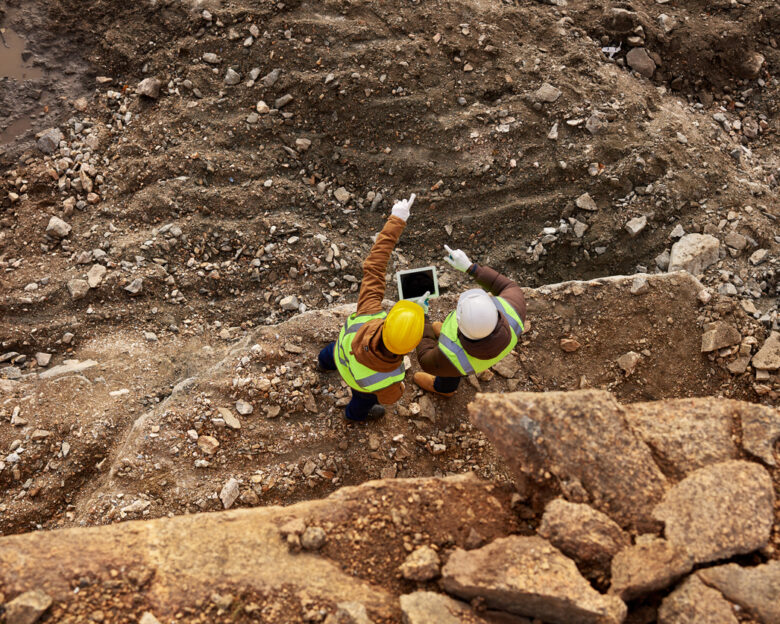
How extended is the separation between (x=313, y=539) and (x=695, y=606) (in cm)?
167

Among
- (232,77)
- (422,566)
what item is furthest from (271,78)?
(422,566)

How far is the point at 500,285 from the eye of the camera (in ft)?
11.7

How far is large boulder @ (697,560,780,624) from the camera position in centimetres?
223

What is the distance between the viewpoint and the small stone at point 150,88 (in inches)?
196

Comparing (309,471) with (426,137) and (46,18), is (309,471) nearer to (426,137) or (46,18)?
(426,137)

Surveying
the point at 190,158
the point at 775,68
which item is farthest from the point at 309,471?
the point at 775,68

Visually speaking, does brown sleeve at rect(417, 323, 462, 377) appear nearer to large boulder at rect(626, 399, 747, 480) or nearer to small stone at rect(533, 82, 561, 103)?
large boulder at rect(626, 399, 747, 480)

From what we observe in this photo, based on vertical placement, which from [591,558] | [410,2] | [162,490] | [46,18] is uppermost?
[410,2]

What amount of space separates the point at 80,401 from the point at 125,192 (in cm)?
192

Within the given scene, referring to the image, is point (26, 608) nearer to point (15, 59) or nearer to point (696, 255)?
point (696, 255)

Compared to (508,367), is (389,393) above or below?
above

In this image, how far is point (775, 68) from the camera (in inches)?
213

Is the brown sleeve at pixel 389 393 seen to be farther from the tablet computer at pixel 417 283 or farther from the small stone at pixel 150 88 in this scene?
the small stone at pixel 150 88

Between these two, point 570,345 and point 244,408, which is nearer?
point 244,408
